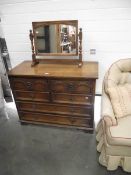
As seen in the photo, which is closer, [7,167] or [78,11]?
[7,167]

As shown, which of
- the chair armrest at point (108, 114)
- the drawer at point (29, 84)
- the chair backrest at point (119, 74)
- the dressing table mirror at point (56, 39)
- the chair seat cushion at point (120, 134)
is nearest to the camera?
the chair seat cushion at point (120, 134)

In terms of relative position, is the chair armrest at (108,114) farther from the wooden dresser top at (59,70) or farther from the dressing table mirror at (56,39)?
the dressing table mirror at (56,39)

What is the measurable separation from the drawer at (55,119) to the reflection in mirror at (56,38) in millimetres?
880

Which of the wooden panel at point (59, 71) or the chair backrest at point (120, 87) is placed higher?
the wooden panel at point (59, 71)

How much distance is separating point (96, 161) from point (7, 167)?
100 centimetres

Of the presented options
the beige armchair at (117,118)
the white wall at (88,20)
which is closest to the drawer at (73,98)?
the beige armchair at (117,118)

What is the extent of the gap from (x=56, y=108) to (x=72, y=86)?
0.41m

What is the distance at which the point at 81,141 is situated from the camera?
6.90 feet

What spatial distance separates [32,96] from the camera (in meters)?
2.11

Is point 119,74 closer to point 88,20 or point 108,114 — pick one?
point 108,114

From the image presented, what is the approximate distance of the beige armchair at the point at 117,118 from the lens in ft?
4.97

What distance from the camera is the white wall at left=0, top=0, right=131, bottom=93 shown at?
2.12m

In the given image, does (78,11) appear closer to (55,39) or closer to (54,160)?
(55,39)

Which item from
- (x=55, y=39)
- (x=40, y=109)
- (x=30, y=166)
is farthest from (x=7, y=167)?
(x=55, y=39)
